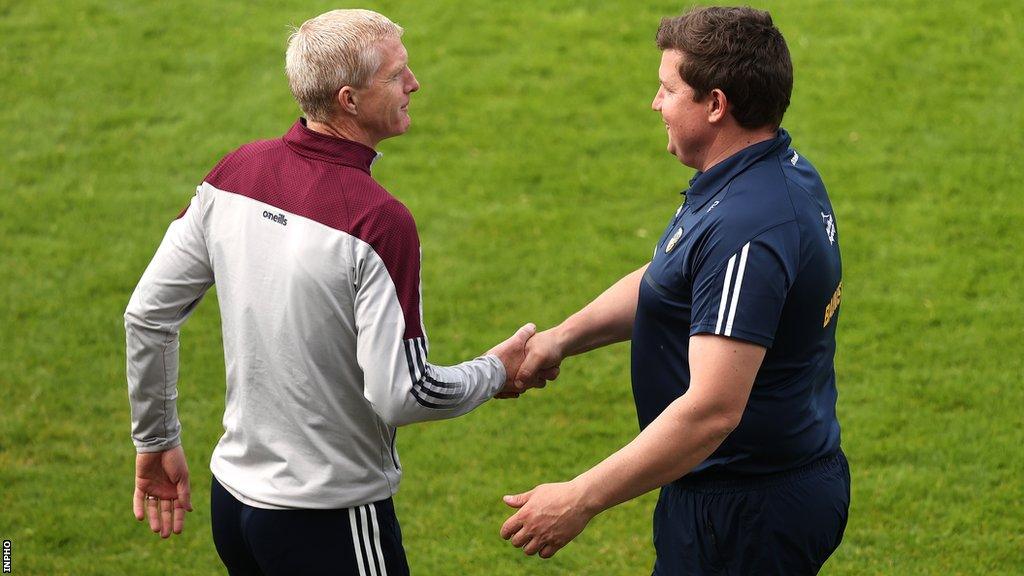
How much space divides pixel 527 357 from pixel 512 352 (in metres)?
0.07

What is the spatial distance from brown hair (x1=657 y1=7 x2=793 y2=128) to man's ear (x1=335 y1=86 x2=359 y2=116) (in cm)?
88

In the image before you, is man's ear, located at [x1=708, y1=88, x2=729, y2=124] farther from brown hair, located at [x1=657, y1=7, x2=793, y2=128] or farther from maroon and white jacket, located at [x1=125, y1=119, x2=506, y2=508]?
maroon and white jacket, located at [x1=125, y1=119, x2=506, y2=508]

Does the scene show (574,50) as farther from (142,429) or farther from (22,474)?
(142,429)

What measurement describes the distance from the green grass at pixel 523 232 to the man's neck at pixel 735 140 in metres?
2.52

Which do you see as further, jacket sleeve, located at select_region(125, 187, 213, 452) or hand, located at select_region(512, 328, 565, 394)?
hand, located at select_region(512, 328, 565, 394)

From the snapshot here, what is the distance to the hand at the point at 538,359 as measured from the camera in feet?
13.6

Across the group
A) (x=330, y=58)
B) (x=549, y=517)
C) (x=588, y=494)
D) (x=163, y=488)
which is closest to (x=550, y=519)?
(x=549, y=517)

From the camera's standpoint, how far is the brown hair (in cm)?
318

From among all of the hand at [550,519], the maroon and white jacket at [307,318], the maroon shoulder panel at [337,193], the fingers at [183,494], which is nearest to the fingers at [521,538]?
the hand at [550,519]

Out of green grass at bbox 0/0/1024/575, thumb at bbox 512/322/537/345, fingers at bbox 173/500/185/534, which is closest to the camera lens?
fingers at bbox 173/500/185/534

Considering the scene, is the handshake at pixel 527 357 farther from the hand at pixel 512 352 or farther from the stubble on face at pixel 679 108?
the stubble on face at pixel 679 108

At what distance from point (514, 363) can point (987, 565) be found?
7.92 feet

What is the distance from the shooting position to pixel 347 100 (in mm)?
3361

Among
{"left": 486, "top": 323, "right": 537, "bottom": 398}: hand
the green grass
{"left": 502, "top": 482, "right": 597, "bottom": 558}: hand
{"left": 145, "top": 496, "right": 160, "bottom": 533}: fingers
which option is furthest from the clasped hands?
the green grass
